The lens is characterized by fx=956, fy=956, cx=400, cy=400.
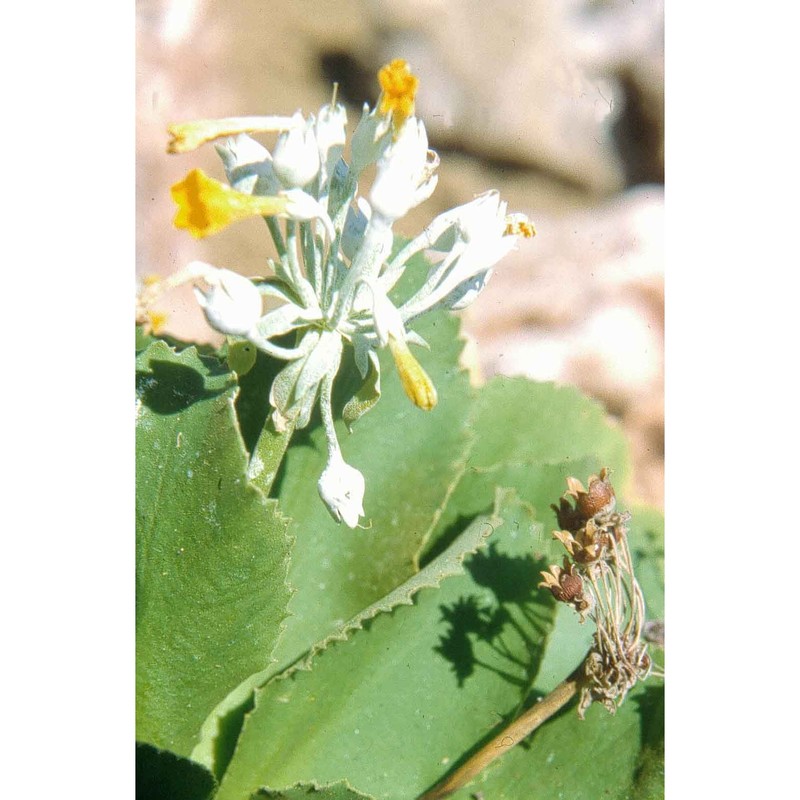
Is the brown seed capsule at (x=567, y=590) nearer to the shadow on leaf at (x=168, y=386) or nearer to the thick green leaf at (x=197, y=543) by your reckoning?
the thick green leaf at (x=197, y=543)

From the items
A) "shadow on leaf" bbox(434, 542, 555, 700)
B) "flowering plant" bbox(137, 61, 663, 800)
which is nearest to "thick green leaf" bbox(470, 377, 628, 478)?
"flowering plant" bbox(137, 61, 663, 800)

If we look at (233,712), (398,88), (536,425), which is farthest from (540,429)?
(398,88)

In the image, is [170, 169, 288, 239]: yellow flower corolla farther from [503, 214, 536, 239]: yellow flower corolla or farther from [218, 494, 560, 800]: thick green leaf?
[218, 494, 560, 800]: thick green leaf

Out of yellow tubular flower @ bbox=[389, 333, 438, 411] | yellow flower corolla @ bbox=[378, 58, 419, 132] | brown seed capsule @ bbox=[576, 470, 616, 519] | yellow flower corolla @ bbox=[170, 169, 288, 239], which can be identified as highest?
yellow flower corolla @ bbox=[378, 58, 419, 132]

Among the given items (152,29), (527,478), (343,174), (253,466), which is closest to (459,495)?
(527,478)

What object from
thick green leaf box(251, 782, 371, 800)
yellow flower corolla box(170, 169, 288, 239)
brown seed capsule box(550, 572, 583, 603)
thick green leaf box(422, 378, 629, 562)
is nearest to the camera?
yellow flower corolla box(170, 169, 288, 239)

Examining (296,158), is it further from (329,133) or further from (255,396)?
(255,396)
